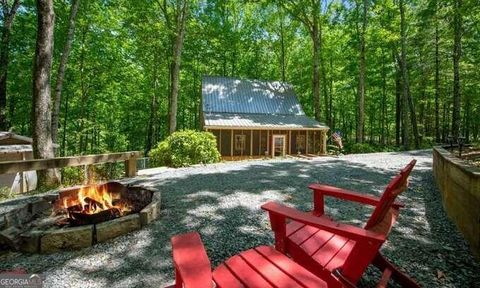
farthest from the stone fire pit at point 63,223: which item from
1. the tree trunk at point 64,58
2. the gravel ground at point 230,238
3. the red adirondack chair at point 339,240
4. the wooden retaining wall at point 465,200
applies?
the tree trunk at point 64,58

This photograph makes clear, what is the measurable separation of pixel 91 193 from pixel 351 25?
23595mm

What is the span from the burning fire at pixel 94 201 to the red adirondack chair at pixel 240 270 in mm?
2895

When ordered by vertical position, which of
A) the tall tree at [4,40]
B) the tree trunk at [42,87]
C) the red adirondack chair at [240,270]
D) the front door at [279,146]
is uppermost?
the tall tree at [4,40]

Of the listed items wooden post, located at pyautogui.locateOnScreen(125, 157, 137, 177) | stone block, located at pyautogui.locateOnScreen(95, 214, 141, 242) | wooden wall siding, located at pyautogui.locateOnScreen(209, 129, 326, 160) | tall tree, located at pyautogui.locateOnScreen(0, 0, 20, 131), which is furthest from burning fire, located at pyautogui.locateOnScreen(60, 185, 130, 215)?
tall tree, located at pyautogui.locateOnScreen(0, 0, 20, 131)

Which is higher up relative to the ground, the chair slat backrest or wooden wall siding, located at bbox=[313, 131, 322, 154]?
the chair slat backrest

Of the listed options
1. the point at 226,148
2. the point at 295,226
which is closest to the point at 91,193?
the point at 295,226

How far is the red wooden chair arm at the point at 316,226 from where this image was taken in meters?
1.97

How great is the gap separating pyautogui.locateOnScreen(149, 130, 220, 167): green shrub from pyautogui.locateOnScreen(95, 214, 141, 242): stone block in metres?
7.56

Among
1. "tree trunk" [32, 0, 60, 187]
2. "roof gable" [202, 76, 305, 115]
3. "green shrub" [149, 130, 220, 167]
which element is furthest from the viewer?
"roof gable" [202, 76, 305, 115]

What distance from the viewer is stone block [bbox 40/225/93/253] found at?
3.75 meters

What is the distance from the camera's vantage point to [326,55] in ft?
102

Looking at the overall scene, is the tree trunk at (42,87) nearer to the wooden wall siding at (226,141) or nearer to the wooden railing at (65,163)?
the wooden railing at (65,163)

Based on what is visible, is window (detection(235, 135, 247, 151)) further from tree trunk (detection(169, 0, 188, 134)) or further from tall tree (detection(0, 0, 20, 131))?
tall tree (detection(0, 0, 20, 131))

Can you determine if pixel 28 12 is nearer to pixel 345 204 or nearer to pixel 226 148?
pixel 226 148
